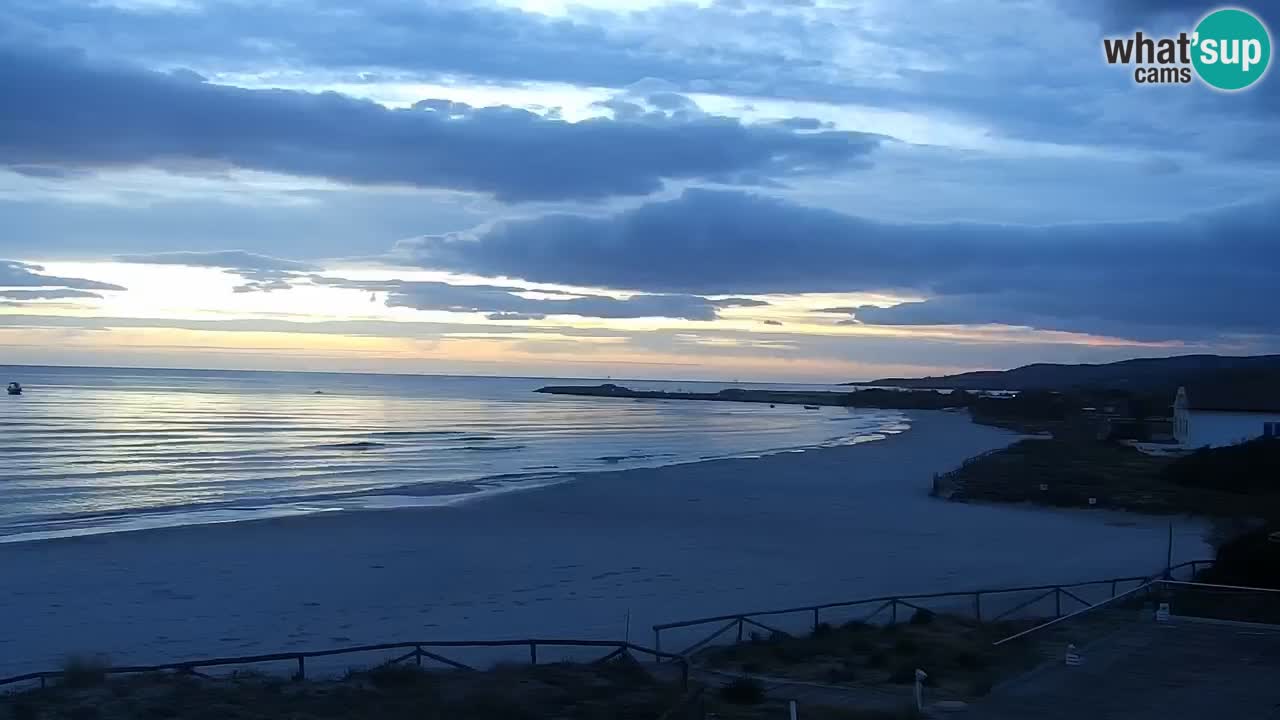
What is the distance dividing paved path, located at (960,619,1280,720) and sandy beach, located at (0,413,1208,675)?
7058mm

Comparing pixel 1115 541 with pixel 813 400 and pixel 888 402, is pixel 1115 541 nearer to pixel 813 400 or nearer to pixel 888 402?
pixel 888 402

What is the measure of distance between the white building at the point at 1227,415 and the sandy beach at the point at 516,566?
23.1 m

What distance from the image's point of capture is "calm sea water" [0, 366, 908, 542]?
36438 mm

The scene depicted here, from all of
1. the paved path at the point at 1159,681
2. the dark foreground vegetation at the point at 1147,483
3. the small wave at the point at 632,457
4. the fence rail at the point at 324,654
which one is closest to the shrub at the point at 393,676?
the fence rail at the point at 324,654

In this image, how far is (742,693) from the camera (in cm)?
1306

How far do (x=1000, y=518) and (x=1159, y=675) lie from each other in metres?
22.1

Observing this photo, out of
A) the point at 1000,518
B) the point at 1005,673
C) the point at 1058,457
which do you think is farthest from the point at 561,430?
the point at 1005,673

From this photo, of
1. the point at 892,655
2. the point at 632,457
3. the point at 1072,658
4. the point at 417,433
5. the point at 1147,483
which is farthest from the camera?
the point at 417,433

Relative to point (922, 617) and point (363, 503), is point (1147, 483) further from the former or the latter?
point (922, 617)

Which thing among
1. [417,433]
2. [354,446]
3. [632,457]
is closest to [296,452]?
[354,446]

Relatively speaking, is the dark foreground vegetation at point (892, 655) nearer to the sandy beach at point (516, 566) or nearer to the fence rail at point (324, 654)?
the fence rail at point (324, 654)

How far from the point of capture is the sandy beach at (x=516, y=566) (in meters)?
19.1

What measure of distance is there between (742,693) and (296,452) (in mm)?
49895

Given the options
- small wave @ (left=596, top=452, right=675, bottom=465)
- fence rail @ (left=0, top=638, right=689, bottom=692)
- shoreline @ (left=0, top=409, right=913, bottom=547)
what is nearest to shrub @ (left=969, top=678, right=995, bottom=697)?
fence rail @ (left=0, top=638, right=689, bottom=692)
